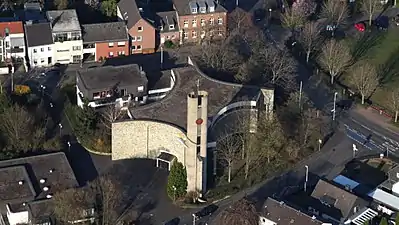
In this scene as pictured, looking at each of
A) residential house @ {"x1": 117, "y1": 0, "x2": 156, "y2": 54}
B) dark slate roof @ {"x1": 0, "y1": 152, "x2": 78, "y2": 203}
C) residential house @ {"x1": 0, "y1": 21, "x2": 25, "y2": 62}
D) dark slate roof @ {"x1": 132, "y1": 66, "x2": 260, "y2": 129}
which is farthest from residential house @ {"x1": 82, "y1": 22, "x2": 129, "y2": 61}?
dark slate roof @ {"x1": 0, "y1": 152, "x2": 78, "y2": 203}

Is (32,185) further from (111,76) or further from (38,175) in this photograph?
(111,76)

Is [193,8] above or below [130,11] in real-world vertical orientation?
above

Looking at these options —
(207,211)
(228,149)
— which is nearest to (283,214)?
(207,211)

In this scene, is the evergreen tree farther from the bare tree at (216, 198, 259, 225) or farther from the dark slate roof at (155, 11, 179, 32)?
the dark slate roof at (155, 11, 179, 32)

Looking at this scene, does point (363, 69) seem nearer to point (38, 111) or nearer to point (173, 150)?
point (173, 150)

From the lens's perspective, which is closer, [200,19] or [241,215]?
[241,215]

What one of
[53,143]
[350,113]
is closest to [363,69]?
[350,113]

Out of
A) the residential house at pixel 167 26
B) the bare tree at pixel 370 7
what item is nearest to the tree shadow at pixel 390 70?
the bare tree at pixel 370 7
